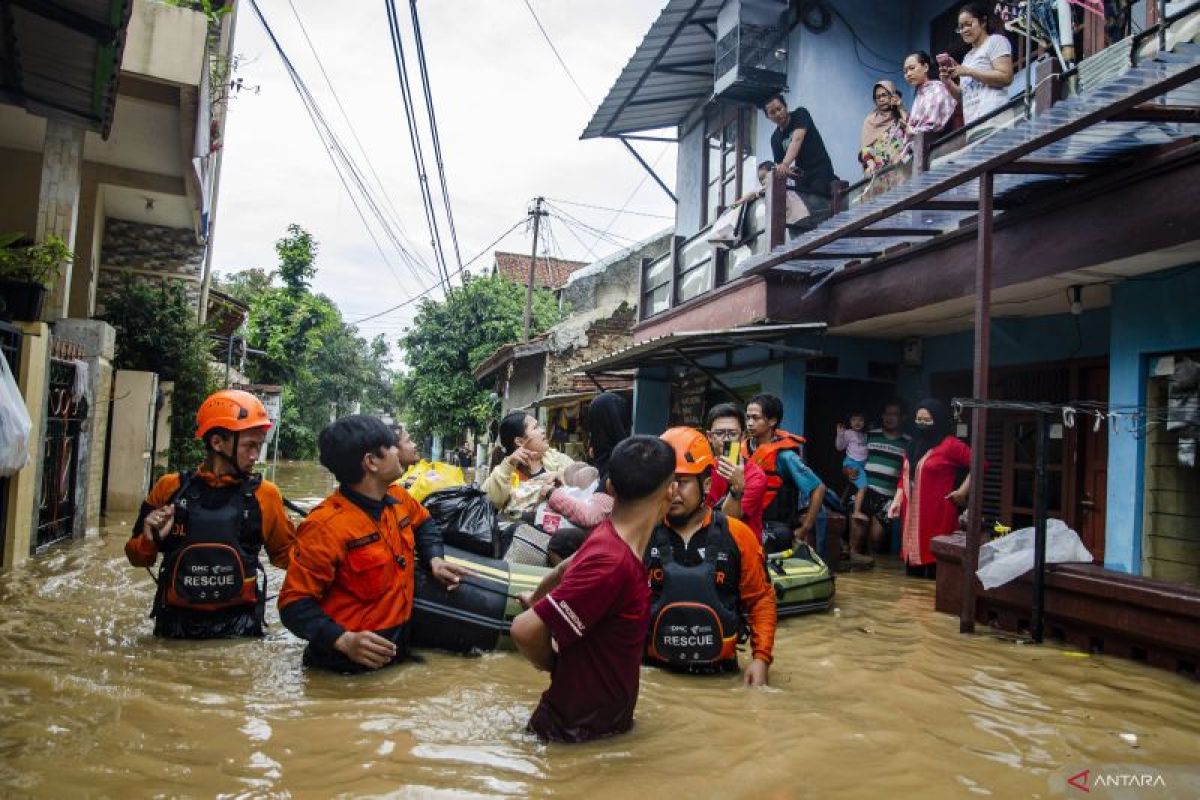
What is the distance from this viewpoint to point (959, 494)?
7.92 metres

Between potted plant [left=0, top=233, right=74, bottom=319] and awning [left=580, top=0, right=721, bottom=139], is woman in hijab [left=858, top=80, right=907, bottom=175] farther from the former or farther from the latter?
potted plant [left=0, top=233, right=74, bottom=319]

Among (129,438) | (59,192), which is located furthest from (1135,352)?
(129,438)

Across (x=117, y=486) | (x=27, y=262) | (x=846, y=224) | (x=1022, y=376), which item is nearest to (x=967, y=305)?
(x=1022, y=376)

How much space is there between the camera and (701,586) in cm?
392

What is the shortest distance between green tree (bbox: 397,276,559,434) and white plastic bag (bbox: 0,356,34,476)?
2109 centimetres

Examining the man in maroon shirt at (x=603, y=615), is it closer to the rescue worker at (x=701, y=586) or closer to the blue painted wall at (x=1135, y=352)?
the rescue worker at (x=701, y=586)

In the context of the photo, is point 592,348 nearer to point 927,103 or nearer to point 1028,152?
point 927,103

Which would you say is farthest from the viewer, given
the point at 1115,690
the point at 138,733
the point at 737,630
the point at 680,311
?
the point at 680,311

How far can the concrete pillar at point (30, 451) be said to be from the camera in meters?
7.31

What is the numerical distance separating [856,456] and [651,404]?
5.79 metres

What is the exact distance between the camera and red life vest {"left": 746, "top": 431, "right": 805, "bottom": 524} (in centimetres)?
621

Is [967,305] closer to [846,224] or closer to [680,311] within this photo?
[846,224]

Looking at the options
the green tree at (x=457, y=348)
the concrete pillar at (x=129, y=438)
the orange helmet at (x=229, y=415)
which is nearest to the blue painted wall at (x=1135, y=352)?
the orange helmet at (x=229, y=415)

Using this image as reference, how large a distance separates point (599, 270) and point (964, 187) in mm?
21741
